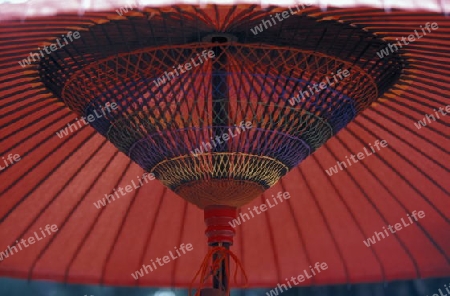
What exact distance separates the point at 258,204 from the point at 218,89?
1.25 meters

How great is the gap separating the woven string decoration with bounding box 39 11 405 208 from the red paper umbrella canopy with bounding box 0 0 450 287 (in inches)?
6.7

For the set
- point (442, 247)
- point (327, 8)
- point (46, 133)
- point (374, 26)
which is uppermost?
point (46, 133)

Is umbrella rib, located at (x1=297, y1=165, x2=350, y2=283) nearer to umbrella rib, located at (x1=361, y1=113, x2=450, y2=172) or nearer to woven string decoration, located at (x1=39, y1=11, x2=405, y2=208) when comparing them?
umbrella rib, located at (x1=361, y1=113, x2=450, y2=172)

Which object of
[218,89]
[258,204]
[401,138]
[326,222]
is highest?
[258,204]

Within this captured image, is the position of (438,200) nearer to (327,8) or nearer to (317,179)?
(317,179)

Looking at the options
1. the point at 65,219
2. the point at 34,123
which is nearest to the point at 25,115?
the point at 34,123

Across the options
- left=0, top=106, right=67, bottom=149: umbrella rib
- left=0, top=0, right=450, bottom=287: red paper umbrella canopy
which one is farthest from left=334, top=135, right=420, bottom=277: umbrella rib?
left=0, top=106, right=67, bottom=149: umbrella rib

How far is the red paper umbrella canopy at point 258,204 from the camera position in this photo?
2.90 m

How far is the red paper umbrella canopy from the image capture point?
2898 mm

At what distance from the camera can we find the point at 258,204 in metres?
3.61

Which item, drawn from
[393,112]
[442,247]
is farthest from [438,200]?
[393,112]

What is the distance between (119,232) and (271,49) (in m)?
1.65

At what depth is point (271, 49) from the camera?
2.31 metres

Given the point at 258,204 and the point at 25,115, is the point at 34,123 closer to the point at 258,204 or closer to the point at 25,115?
the point at 25,115
